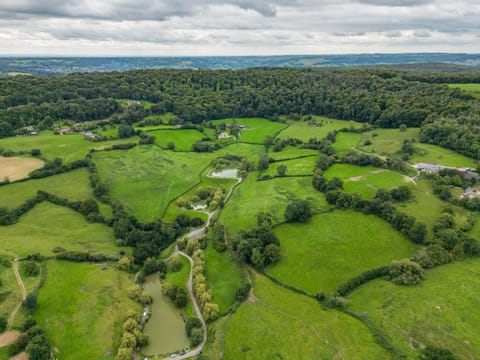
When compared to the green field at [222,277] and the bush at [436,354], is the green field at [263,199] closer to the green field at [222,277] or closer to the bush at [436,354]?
the green field at [222,277]

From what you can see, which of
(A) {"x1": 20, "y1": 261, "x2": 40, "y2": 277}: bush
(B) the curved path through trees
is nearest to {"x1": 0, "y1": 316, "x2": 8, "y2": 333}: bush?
(A) {"x1": 20, "y1": 261, "x2": 40, "y2": 277}: bush

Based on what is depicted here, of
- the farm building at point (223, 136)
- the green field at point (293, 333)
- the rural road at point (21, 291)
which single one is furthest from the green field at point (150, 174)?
the green field at point (293, 333)

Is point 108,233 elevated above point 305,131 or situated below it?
below

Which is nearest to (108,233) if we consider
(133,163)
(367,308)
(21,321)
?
(21,321)

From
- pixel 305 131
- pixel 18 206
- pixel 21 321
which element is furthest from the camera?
Answer: pixel 305 131

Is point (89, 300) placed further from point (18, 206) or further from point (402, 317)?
point (402, 317)

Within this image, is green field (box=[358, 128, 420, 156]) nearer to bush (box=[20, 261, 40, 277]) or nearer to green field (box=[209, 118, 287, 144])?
green field (box=[209, 118, 287, 144])
